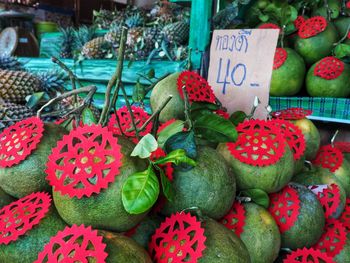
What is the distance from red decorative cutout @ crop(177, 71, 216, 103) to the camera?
1.19 m

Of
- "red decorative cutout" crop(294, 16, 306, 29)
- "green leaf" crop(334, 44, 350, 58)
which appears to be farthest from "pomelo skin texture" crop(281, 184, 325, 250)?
→ "red decorative cutout" crop(294, 16, 306, 29)

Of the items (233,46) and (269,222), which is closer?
(269,222)

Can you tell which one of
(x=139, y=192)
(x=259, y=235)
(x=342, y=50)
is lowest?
(x=259, y=235)

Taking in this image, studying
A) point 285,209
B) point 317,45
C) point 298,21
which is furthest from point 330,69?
point 285,209

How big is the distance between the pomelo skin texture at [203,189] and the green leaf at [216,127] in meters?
0.11

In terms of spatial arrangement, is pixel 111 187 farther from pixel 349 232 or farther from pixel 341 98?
pixel 341 98

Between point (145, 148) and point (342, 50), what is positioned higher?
point (342, 50)

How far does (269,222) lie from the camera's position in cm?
96

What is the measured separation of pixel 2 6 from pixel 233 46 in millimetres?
5557

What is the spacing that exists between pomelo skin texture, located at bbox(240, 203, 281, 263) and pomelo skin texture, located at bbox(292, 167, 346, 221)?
39 centimetres

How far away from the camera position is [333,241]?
3.73 ft

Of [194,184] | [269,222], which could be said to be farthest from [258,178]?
[194,184]

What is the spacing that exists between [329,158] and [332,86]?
760 mm

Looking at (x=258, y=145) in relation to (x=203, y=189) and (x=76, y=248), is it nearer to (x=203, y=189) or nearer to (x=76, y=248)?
(x=203, y=189)
